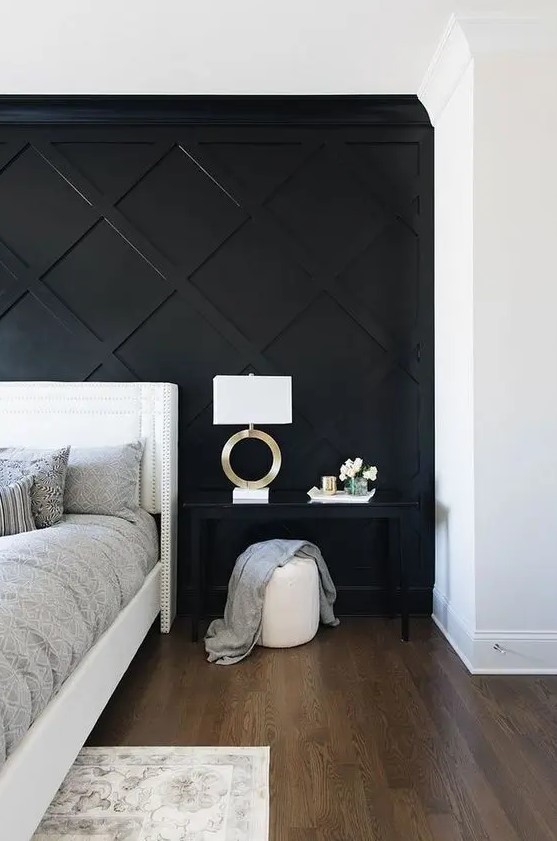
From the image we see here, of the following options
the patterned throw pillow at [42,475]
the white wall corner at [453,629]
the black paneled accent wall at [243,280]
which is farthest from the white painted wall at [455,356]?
the patterned throw pillow at [42,475]

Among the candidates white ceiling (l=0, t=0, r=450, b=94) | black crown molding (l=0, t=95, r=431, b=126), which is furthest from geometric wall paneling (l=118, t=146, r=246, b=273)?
white ceiling (l=0, t=0, r=450, b=94)

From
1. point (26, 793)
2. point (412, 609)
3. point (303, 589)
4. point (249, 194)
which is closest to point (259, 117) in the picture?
point (249, 194)

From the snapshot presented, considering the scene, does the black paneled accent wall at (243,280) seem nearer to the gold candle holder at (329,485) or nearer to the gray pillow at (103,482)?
the gold candle holder at (329,485)

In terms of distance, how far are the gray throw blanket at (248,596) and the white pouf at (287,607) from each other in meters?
0.04

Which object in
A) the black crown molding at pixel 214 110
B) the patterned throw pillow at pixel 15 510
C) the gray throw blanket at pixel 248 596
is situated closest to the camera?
the patterned throw pillow at pixel 15 510

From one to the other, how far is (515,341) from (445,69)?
4.50 feet

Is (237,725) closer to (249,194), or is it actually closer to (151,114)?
(249,194)

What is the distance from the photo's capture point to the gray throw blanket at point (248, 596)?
300 centimetres

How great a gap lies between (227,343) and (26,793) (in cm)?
253

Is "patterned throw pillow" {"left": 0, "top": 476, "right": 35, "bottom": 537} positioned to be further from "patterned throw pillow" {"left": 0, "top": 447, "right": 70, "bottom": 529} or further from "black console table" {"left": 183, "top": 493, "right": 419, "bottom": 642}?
"black console table" {"left": 183, "top": 493, "right": 419, "bottom": 642}

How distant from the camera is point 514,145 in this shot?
2865 mm

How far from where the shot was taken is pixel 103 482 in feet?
10.2

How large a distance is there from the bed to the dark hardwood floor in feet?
0.82

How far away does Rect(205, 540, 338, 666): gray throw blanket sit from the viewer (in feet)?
9.84
